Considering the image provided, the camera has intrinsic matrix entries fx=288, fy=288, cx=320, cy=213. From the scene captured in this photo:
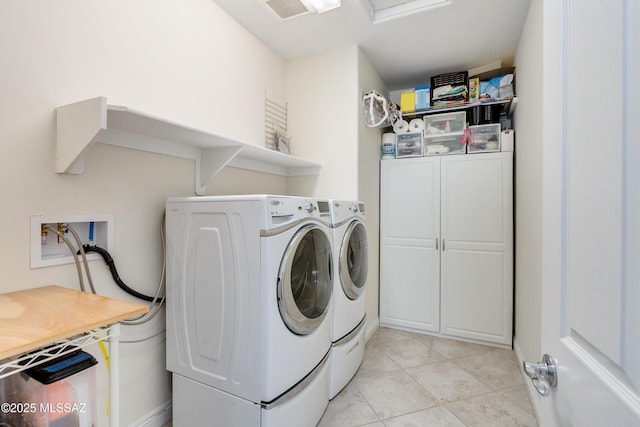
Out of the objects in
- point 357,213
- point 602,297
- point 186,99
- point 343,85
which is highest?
point 343,85

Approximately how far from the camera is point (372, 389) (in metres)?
2.00

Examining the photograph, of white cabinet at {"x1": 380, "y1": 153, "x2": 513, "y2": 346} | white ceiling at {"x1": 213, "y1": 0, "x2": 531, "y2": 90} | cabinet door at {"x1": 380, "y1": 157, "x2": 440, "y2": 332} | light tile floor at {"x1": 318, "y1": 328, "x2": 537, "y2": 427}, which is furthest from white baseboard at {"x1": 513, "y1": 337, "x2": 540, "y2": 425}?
white ceiling at {"x1": 213, "y1": 0, "x2": 531, "y2": 90}

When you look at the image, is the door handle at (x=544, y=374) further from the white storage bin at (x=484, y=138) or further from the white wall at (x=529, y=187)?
the white storage bin at (x=484, y=138)

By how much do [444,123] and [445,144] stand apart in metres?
0.21

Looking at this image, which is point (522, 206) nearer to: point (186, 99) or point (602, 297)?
point (602, 297)

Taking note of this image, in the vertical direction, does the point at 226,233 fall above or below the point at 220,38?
below

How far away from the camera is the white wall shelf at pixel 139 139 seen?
114cm

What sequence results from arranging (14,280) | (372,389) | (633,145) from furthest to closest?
(372,389), (14,280), (633,145)

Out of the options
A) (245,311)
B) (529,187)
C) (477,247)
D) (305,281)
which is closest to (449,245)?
(477,247)

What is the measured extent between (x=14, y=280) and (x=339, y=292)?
5.19 feet

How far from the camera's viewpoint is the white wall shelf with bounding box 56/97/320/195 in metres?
1.14

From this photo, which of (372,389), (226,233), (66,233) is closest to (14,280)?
(66,233)

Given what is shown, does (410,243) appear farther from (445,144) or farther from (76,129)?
(76,129)

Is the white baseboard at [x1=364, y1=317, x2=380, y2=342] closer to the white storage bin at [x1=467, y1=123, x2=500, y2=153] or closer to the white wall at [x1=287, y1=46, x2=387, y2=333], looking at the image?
the white wall at [x1=287, y1=46, x2=387, y2=333]
